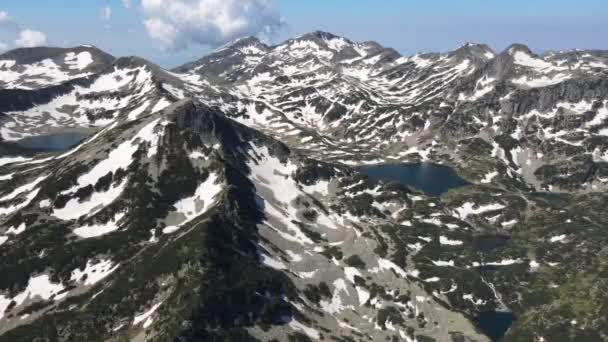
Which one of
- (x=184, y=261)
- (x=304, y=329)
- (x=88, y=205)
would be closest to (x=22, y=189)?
(x=88, y=205)

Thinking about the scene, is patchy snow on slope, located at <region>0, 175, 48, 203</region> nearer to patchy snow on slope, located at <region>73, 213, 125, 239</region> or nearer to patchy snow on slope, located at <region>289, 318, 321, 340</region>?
patchy snow on slope, located at <region>73, 213, 125, 239</region>

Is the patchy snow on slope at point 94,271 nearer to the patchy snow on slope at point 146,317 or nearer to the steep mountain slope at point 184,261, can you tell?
the steep mountain slope at point 184,261

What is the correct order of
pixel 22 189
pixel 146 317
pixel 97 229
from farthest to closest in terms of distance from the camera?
pixel 22 189 < pixel 97 229 < pixel 146 317

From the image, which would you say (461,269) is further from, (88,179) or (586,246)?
(88,179)

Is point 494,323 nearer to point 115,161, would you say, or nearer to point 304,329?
point 304,329

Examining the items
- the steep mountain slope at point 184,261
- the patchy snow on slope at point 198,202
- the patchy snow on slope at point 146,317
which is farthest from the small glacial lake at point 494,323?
the patchy snow on slope at point 198,202

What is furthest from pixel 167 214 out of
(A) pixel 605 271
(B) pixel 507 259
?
(A) pixel 605 271
